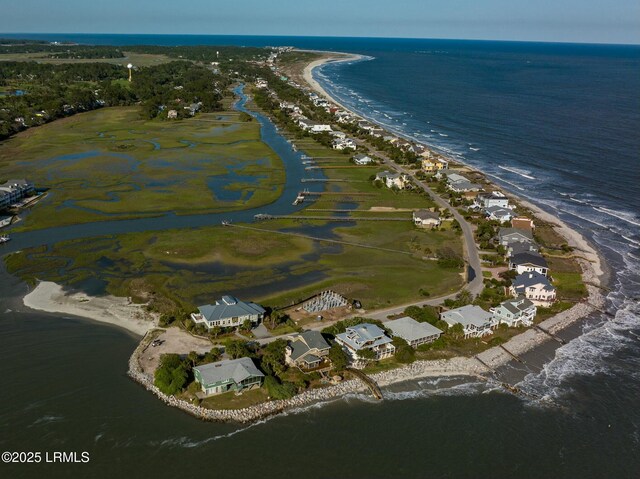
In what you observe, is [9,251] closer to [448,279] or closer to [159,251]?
[159,251]

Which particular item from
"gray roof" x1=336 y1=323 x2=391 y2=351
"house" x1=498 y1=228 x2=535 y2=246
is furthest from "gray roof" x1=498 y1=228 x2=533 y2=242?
"gray roof" x1=336 y1=323 x2=391 y2=351

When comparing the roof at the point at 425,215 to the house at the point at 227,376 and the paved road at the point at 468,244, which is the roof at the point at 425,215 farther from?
the house at the point at 227,376

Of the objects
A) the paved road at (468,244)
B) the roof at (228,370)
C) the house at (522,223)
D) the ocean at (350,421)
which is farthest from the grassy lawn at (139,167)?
the roof at (228,370)

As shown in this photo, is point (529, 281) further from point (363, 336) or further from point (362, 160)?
point (362, 160)

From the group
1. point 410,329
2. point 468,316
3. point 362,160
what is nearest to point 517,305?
point 468,316

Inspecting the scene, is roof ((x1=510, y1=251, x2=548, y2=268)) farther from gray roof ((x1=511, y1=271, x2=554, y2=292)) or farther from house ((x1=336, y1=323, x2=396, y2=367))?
house ((x1=336, y1=323, x2=396, y2=367))
